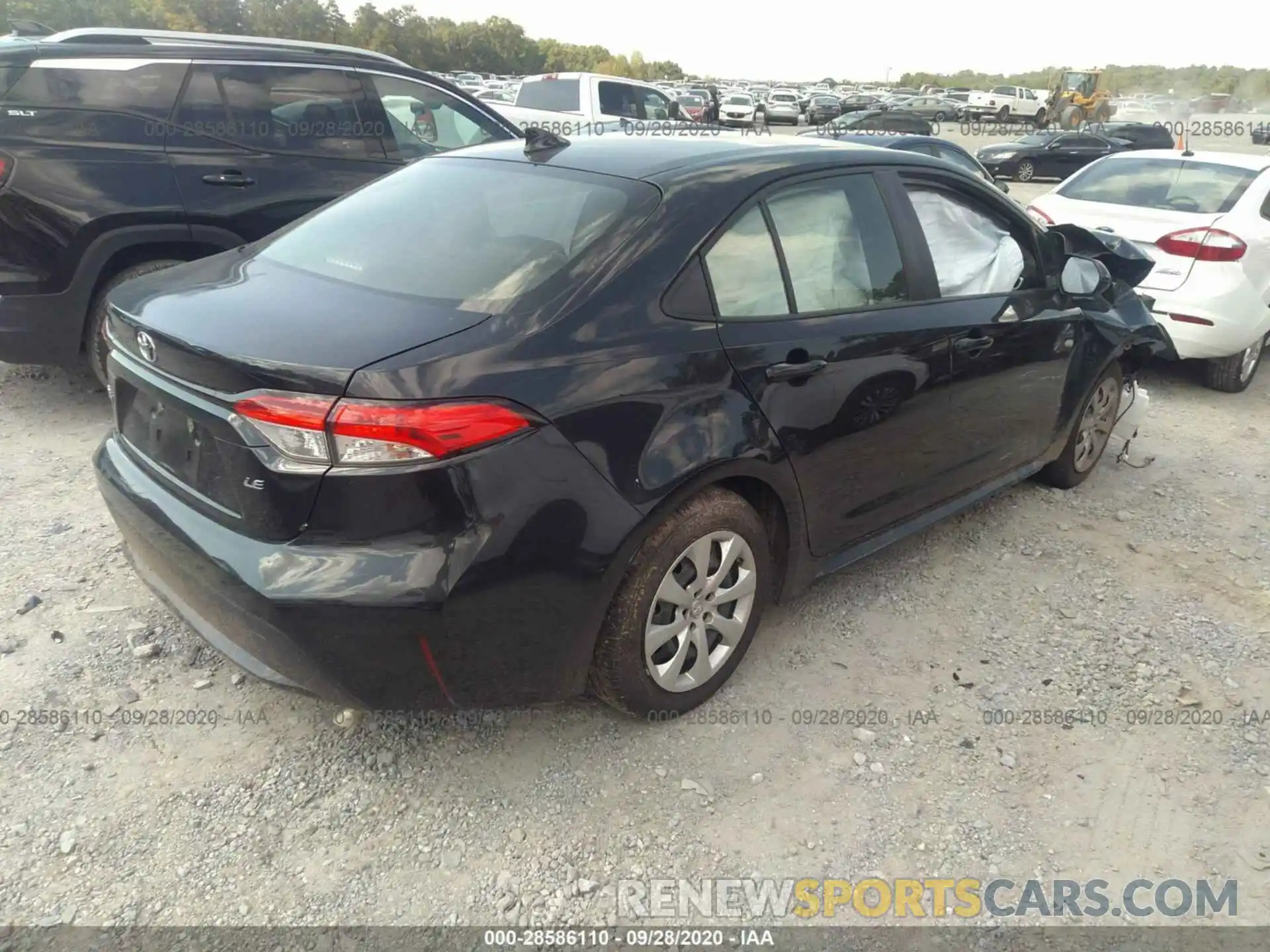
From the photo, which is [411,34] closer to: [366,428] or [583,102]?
[583,102]

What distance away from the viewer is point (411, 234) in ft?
8.93

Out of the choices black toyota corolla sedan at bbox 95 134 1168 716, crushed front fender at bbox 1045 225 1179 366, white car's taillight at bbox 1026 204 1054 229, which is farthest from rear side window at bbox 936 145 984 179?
black toyota corolla sedan at bbox 95 134 1168 716

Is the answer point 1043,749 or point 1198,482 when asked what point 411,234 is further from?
point 1198,482

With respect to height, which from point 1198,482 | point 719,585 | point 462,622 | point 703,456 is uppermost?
point 703,456

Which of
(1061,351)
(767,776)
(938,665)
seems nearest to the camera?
(767,776)

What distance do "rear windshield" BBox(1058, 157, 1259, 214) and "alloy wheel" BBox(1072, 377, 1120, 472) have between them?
8.36 ft

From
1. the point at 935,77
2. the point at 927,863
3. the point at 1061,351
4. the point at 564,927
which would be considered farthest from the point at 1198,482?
the point at 935,77

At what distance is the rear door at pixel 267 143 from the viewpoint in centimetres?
481

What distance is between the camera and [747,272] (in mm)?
2682

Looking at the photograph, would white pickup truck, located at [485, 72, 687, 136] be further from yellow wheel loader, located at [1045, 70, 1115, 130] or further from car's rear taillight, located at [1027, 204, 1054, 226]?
yellow wheel loader, located at [1045, 70, 1115, 130]

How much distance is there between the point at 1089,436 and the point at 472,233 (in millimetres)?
3411

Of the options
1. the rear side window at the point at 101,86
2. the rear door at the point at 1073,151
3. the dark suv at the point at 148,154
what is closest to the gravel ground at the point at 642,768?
the dark suv at the point at 148,154

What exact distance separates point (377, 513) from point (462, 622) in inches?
12.8

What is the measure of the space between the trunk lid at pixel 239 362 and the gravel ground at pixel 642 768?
80cm
